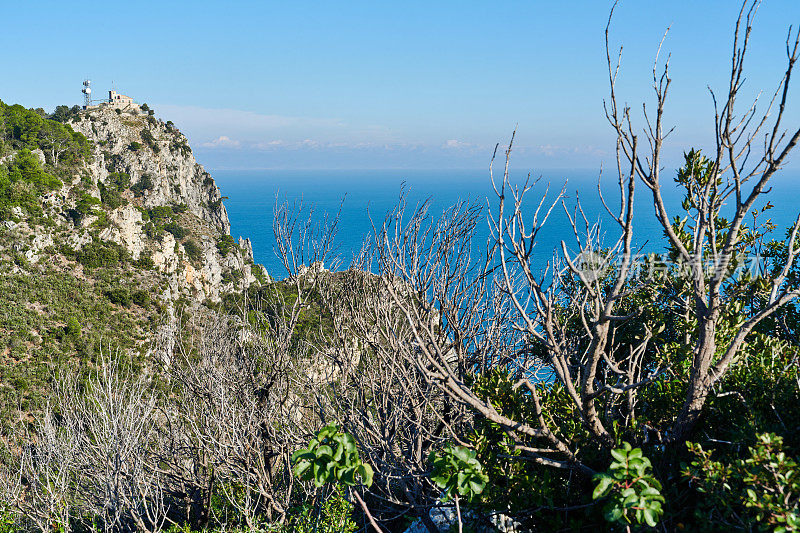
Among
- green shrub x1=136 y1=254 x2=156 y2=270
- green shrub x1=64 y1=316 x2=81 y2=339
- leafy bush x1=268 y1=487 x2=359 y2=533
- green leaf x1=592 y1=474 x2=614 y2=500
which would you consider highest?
green leaf x1=592 y1=474 x2=614 y2=500

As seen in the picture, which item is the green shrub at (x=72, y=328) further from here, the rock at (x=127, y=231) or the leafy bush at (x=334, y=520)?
the leafy bush at (x=334, y=520)

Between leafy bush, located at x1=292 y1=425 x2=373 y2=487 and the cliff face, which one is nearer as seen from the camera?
leafy bush, located at x1=292 y1=425 x2=373 y2=487

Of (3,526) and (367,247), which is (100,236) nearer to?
(3,526)

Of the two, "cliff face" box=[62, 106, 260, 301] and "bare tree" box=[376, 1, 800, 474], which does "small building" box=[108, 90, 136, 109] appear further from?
"bare tree" box=[376, 1, 800, 474]

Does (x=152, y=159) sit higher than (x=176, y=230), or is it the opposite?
(x=152, y=159)

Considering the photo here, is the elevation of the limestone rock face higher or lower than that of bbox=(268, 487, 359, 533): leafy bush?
higher

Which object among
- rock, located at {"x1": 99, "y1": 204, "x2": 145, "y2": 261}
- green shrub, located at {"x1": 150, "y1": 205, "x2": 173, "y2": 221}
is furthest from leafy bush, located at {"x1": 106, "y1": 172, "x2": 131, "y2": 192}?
rock, located at {"x1": 99, "y1": 204, "x2": 145, "y2": 261}

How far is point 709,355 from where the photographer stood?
3506 mm

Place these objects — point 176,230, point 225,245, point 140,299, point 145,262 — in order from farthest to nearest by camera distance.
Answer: point 225,245 → point 176,230 → point 145,262 → point 140,299

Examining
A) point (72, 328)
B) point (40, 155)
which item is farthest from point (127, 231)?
point (72, 328)

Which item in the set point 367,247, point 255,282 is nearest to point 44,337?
point 255,282

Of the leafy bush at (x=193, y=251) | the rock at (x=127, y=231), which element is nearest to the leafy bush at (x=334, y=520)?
the rock at (x=127, y=231)

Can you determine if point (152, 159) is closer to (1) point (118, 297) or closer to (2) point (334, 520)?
(1) point (118, 297)

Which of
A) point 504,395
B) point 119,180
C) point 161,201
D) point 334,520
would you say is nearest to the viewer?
point 504,395
